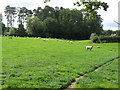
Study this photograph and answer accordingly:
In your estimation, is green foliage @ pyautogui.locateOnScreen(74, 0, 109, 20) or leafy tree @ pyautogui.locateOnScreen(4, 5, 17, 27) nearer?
green foliage @ pyautogui.locateOnScreen(74, 0, 109, 20)

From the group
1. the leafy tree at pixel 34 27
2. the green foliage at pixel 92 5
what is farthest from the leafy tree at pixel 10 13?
the green foliage at pixel 92 5

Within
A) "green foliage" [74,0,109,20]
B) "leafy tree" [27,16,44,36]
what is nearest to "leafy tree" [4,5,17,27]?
"leafy tree" [27,16,44,36]

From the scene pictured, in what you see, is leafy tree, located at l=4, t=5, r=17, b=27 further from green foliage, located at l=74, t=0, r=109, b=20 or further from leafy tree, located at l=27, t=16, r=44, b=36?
green foliage, located at l=74, t=0, r=109, b=20

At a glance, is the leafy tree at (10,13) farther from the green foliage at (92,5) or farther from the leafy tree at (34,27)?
the green foliage at (92,5)

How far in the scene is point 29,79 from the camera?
42.3ft

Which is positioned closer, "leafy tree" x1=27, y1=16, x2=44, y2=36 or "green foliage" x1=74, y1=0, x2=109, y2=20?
"green foliage" x1=74, y1=0, x2=109, y2=20

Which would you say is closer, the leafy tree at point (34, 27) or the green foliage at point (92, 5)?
the green foliage at point (92, 5)

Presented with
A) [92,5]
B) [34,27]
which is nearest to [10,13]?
[34,27]

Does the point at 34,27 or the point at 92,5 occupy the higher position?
the point at 34,27

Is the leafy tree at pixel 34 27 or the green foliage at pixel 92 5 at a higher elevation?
the leafy tree at pixel 34 27

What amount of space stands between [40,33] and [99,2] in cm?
8799

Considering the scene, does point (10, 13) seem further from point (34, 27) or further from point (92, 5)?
point (92, 5)

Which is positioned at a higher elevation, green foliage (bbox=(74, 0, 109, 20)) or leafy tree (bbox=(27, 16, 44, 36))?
leafy tree (bbox=(27, 16, 44, 36))

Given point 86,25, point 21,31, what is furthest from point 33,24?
point 86,25
